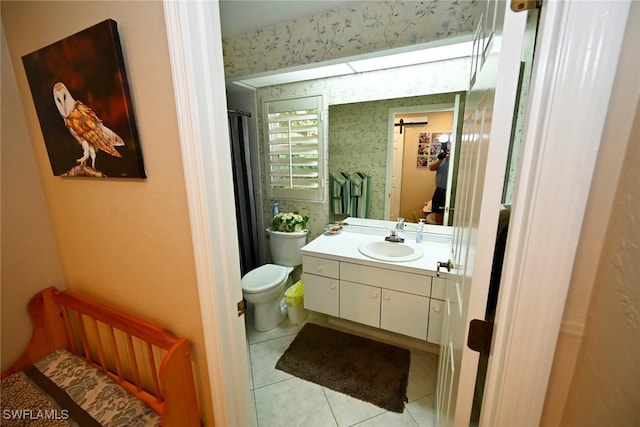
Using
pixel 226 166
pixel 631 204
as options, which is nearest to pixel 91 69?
pixel 226 166

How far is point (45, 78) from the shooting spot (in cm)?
98

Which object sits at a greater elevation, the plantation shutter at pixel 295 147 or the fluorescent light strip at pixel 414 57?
the fluorescent light strip at pixel 414 57

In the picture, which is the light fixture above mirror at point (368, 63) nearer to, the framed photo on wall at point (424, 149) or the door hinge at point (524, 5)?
the framed photo on wall at point (424, 149)

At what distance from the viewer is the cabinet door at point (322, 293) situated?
1.90 meters

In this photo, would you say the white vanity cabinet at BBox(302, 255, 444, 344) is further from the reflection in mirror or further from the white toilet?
the reflection in mirror

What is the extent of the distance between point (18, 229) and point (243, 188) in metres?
1.47

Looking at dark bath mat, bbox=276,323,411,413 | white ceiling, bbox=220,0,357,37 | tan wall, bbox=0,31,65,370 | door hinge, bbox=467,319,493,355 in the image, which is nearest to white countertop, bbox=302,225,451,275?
dark bath mat, bbox=276,323,411,413

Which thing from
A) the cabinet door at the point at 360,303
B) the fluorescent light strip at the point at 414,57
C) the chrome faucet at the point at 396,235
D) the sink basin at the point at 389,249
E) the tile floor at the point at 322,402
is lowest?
the tile floor at the point at 322,402

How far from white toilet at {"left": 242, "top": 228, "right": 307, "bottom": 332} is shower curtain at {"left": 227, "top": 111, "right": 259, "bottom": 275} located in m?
0.24

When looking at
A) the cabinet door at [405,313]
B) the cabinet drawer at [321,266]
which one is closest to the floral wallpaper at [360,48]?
the cabinet drawer at [321,266]

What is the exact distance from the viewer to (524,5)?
0.47 metres

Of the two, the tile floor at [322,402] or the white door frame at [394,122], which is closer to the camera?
the tile floor at [322,402]

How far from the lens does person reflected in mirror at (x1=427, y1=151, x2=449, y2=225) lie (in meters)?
1.88

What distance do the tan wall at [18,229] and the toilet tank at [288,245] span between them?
1.51 meters
